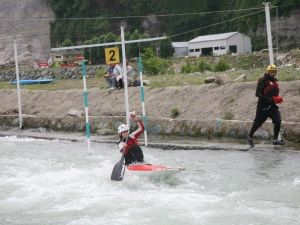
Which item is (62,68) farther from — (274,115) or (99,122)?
(274,115)

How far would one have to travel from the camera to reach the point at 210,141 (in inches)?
647

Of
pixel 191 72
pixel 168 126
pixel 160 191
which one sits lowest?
pixel 160 191

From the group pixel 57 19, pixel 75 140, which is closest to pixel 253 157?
pixel 75 140

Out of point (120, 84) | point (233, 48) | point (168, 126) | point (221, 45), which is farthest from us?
point (233, 48)

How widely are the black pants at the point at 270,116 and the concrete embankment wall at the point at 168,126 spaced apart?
33.2 inches

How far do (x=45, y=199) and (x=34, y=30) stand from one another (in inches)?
2884

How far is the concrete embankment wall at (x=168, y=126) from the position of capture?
50.9ft

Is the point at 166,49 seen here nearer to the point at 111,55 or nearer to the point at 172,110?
the point at 172,110

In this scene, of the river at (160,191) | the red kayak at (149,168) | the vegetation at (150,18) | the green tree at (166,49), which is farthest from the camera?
the vegetation at (150,18)

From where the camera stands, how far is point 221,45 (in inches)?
2360

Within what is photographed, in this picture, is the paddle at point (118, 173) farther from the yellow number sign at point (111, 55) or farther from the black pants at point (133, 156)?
the yellow number sign at point (111, 55)

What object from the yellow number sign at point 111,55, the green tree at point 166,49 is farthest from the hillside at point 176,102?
the green tree at point 166,49

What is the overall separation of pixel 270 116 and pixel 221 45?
46361 mm

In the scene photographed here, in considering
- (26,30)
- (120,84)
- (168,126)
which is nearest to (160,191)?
(168,126)
